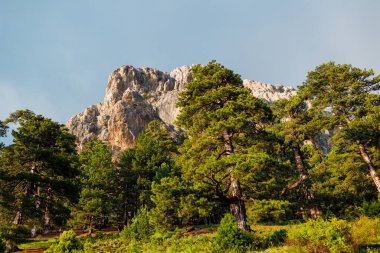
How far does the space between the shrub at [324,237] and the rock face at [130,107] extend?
44.5 m

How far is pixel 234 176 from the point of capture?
13.1 metres

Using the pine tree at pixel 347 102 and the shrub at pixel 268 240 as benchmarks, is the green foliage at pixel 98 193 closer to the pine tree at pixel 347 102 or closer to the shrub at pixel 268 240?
the shrub at pixel 268 240

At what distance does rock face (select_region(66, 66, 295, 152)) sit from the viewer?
250 feet

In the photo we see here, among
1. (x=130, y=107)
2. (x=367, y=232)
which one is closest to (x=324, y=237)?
(x=367, y=232)

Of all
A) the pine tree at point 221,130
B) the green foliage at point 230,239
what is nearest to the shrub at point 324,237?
the green foliage at point 230,239

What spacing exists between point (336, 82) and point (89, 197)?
2923cm

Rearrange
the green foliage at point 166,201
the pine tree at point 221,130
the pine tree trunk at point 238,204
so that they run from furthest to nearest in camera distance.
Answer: the pine tree at point 221,130
the pine tree trunk at point 238,204
the green foliage at point 166,201

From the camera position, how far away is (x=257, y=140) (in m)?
15.2

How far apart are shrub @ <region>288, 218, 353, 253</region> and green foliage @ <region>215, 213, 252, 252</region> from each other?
2389 mm

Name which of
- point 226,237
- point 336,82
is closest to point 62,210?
point 226,237

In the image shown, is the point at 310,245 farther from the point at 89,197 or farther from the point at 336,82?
the point at 89,197

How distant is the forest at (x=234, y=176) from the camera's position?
11.8m

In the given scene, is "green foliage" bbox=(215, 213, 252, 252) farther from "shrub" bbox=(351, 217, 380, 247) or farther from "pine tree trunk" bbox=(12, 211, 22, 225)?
"pine tree trunk" bbox=(12, 211, 22, 225)

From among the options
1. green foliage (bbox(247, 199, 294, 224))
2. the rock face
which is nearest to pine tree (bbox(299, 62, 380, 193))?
green foliage (bbox(247, 199, 294, 224))
